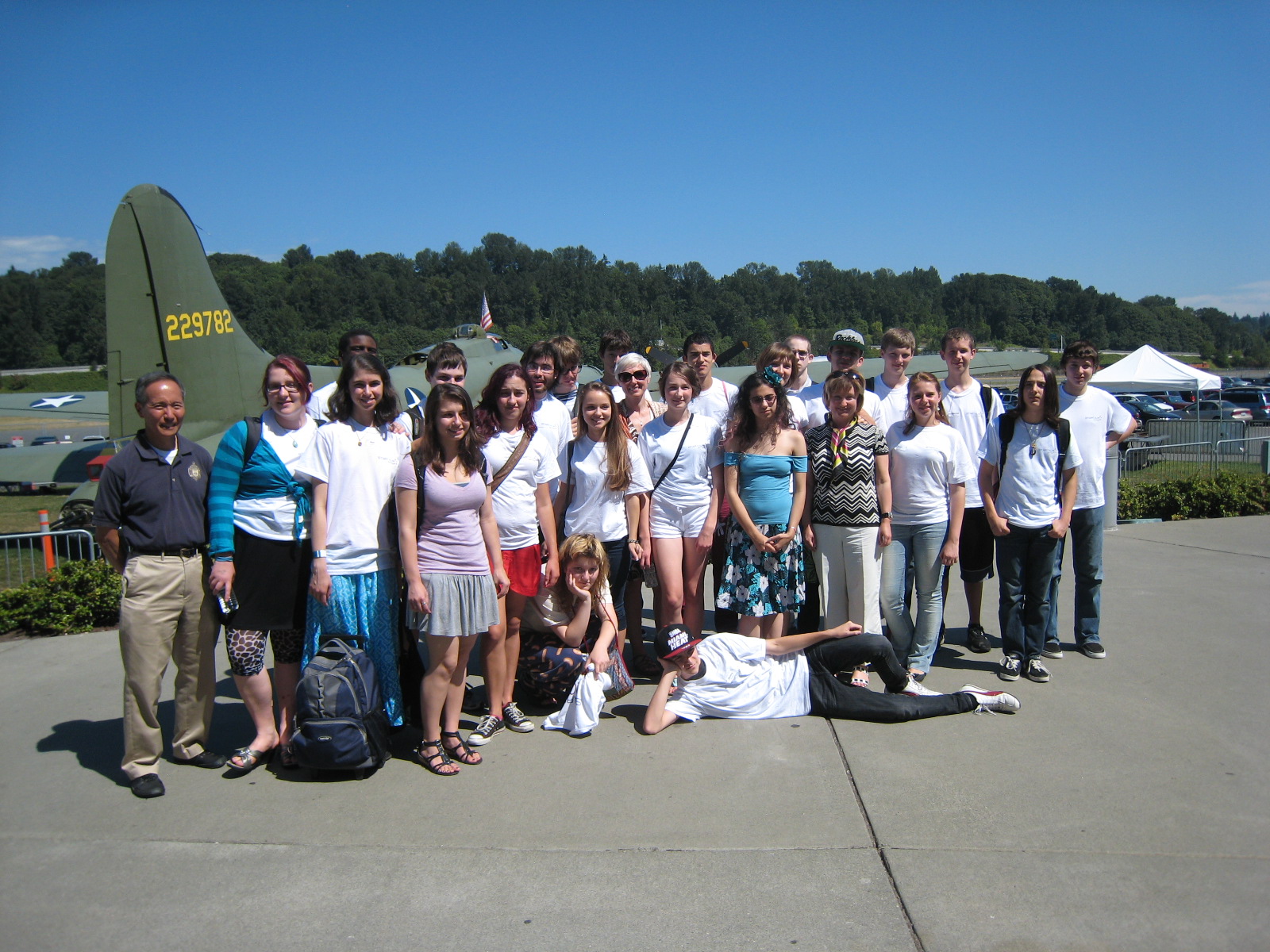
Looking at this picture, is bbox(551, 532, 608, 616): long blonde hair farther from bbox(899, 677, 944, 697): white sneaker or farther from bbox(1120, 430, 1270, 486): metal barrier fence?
bbox(1120, 430, 1270, 486): metal barrier fence

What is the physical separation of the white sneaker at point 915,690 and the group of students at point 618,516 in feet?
0.21

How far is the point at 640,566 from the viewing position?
484cm

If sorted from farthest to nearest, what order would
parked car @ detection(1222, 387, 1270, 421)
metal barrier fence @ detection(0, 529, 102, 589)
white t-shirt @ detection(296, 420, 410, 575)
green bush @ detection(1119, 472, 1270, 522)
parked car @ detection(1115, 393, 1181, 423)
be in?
1. parked car @ detection(1222, 387, 1270, 421)
2. parked car @ detection(1115, 393, 1181, 423)
3. green bush @ detection(1119, 472, 1270, 522)
4. metal barrier fence @ detection(0, 529, 102, 589)
5. white t-shirt @ detection(296, 420, 410, 575)

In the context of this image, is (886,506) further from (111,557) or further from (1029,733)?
(111,557)

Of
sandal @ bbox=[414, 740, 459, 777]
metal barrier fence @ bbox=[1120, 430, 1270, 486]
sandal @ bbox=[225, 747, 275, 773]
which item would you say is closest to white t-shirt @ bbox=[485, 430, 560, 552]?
sandal @ bbox=[414, 740, 459, 777]

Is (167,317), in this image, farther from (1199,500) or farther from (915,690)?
(1199,500)

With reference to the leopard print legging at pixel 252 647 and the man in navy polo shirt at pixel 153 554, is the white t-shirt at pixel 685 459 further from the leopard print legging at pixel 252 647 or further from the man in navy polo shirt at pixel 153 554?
the man in navy polo shirt at pixel 153 554

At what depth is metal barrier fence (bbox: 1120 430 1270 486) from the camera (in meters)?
12.3

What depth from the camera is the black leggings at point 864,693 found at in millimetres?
4203

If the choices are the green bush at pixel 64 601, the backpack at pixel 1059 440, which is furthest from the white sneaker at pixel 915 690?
the green bush at pixel 64 601

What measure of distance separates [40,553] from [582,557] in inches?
431

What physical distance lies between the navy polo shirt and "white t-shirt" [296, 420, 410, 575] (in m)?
0.55

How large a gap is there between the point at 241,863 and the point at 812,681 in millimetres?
2871

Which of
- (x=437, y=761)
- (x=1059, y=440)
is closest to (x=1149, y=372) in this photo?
(x=1059, y=440)
